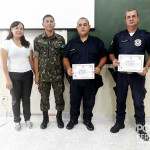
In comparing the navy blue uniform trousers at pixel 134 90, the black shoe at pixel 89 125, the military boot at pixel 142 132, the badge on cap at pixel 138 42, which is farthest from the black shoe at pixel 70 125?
the badge on cap at pixel 138 42

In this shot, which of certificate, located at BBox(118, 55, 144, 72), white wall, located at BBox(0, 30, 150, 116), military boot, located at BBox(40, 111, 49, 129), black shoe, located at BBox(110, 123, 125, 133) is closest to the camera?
certificate, located at BBox(118, 55, 144, 72)

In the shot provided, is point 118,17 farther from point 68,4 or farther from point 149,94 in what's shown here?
point 149,94

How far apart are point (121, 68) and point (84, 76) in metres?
0.43

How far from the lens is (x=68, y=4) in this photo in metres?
2.42

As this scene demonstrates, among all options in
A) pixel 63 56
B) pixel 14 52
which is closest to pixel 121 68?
pixel 63 56

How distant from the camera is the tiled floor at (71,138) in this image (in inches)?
82.1

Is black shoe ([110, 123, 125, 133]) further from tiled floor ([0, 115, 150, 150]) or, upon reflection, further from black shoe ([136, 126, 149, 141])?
black shoe ([136, 126, 149, 141])

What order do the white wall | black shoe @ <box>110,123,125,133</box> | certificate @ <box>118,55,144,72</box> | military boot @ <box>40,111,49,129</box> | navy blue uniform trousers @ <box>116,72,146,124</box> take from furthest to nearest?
the white wall, military boot @ <box>40,111,49,129</box>, black shoe @ <box>110,123,125,133</box>, navy blue uniform trousers @ <box>116,72,146,124</box>, certificate @ <box>118,55,144,72</box>

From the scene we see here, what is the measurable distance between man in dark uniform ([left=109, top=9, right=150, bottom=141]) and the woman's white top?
1029mm

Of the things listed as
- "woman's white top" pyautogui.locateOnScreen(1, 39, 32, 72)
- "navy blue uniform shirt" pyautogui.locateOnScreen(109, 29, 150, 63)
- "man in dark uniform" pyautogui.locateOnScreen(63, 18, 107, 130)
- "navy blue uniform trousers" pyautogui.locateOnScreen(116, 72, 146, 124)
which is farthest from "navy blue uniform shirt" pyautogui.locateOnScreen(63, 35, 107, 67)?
"woman's white top" pyautogui.locateOnScreen(1, 39, 32, 72)

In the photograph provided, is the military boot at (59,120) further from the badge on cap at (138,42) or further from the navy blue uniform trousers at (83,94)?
the badge on cap at (138,42)

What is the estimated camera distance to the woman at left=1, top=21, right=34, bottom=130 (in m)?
2.16

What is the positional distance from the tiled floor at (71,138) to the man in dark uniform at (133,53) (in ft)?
0.44

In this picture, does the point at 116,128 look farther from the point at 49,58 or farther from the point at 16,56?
the point at 16,56
